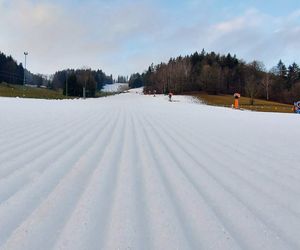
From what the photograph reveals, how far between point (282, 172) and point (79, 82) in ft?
335

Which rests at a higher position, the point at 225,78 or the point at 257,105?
the point at 225,78

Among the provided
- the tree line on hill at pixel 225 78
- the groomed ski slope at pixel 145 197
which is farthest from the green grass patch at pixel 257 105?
the groomed ski slope at pixel 145 197

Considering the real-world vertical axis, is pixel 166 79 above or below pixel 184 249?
above

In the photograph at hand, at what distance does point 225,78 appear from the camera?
92000 mm

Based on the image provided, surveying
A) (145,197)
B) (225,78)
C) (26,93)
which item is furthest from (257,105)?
(145,197)

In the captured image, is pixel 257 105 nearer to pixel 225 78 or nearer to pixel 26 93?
pixel 225 78

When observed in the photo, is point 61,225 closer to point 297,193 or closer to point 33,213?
point 33,213

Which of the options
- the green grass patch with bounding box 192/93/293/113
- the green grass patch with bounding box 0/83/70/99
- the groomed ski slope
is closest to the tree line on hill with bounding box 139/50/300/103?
the green grass patch with bounding box 192/93/293/113

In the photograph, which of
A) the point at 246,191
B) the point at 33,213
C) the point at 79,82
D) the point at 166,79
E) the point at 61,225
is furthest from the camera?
the point at 79,82

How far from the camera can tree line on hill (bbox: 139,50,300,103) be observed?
83.7 m

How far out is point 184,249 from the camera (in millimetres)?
2395

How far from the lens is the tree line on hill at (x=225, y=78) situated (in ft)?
A: 275

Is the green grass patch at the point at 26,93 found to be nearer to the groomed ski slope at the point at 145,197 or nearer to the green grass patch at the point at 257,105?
the green grass patch at the point at 257,105

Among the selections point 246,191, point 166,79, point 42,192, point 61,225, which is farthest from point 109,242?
point 166,79
